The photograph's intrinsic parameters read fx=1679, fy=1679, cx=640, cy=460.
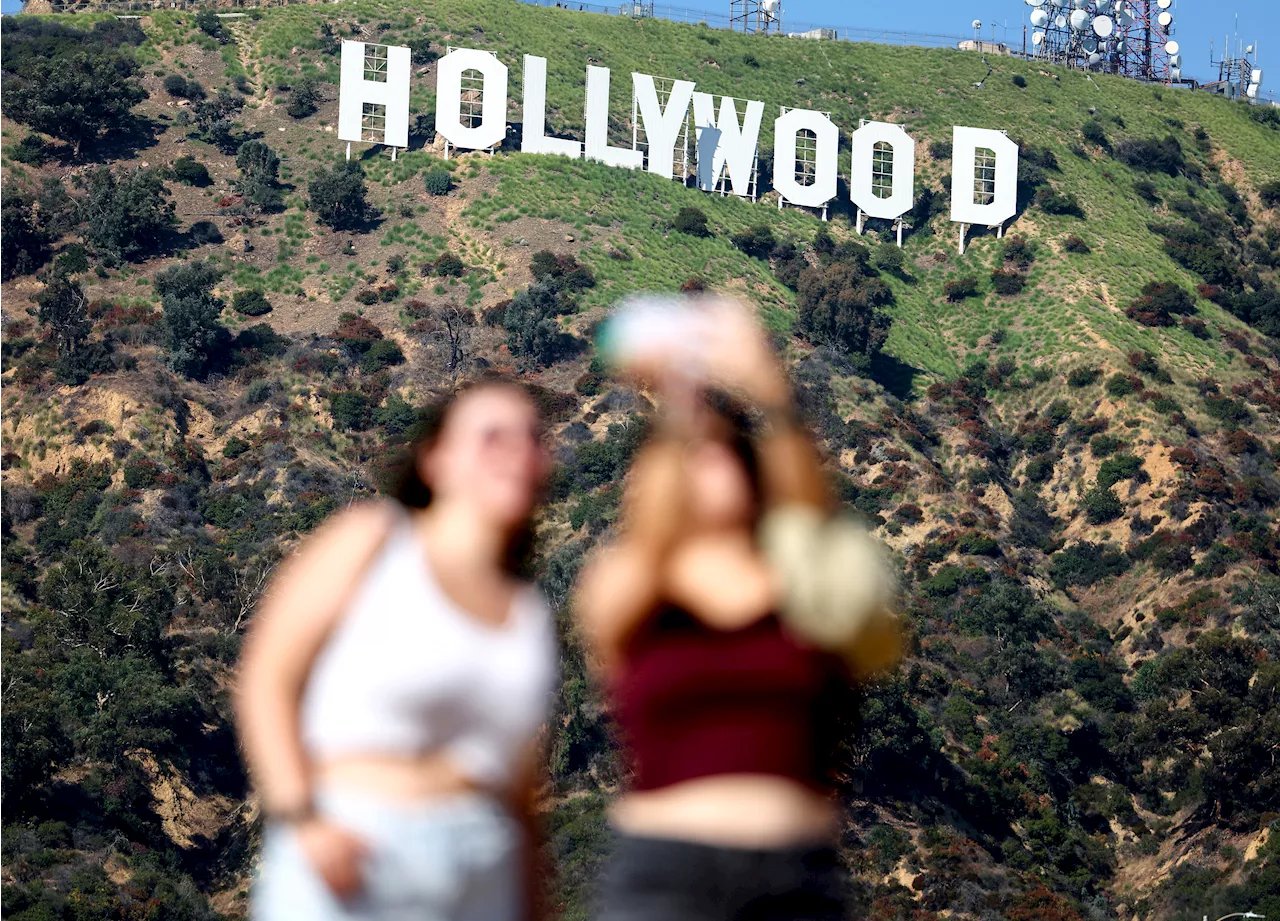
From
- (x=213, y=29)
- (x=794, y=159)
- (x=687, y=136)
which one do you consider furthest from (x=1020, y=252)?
(x=213, y=29)

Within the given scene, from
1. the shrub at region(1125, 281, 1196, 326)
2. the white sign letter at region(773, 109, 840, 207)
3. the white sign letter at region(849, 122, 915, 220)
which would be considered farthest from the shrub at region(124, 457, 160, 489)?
the shrub at region(1125, 281, 1196, 326)

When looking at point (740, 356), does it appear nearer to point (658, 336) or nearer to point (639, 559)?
point (658, 336)

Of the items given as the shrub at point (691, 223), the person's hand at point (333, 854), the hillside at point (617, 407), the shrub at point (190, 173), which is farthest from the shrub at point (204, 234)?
the person's hand at point (333, 854)

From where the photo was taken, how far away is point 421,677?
3.65m

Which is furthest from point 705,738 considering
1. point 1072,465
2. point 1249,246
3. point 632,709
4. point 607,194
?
point 1249,246

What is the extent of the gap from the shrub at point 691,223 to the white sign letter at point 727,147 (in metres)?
5.39

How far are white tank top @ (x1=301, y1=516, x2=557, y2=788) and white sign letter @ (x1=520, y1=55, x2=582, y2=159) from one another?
77827mm

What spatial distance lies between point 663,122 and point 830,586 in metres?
82.9

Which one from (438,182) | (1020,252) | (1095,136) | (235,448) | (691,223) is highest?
(1095,136)

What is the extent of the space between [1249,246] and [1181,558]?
39.4 metres

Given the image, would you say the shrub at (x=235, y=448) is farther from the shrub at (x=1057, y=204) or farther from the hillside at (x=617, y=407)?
the shrub at (x=1057, y=204)

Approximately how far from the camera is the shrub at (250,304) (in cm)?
7006

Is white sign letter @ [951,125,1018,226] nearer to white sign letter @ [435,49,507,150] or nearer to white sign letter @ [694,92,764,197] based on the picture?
white sign letter @ [694,92,764,197]

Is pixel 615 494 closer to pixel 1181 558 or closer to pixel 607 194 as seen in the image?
pixel 1181 558
